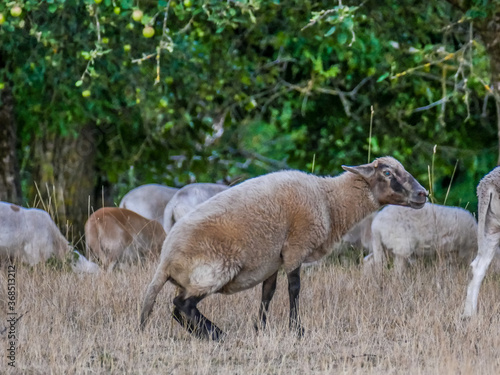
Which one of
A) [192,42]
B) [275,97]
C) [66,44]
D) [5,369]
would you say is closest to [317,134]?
[275,97]

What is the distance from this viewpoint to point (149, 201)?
1073 cm

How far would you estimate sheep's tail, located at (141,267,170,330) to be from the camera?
5539mm

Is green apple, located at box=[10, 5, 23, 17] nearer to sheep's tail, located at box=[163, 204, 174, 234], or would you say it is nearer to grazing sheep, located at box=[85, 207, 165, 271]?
grazing sheep, located at box=[85, 207, 165, 271]

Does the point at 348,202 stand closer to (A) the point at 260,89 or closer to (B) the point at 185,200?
(B) the point at 185,200

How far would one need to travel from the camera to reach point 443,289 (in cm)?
709

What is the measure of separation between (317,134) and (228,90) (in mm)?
1841

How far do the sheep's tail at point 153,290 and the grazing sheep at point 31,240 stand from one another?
8.41ft

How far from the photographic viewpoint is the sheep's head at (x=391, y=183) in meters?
6.22

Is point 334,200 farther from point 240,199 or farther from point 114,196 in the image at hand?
point 114,196

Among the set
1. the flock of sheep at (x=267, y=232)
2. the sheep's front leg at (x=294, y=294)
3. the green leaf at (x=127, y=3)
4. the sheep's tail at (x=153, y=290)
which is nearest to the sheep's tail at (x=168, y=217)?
the flock of sheep at (x=267, y=232)

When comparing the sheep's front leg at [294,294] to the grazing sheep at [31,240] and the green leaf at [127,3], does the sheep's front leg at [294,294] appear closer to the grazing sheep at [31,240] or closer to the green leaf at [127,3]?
the grazing sheep at [31,240]

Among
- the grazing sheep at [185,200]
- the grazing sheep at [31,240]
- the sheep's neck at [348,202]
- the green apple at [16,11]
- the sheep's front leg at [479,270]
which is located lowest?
the grazing sheep at [185,200]

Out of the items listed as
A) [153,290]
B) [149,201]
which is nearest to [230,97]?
[149,201]

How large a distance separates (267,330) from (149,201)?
5.21m
